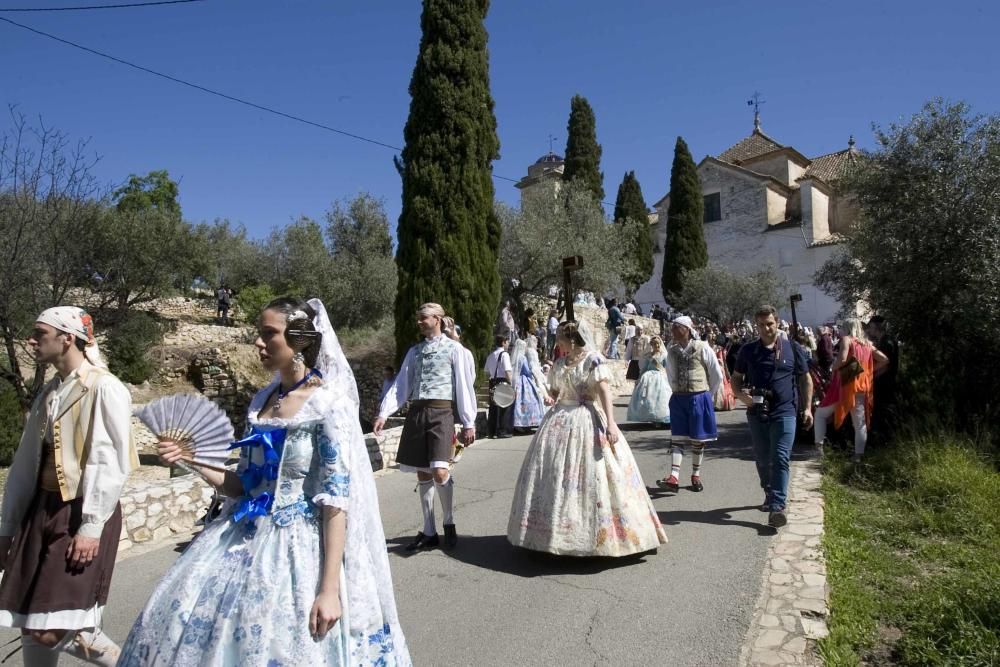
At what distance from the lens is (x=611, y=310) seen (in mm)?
24000

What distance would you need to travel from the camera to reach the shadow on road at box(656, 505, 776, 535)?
6.07 meters

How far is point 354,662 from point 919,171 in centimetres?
1015

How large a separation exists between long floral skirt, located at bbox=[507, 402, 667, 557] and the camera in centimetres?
154

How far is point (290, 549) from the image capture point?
2.39m

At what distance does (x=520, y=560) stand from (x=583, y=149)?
107 feet

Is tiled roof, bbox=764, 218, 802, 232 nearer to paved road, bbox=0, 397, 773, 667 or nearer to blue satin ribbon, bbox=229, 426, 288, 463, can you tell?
paved road, bbox=0, 397, 773, 667

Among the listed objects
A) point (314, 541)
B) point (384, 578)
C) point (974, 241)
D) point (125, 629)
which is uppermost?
point (974, 241)

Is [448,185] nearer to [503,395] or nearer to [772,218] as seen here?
[503,395]

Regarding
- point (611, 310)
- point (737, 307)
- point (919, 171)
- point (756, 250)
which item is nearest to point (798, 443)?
point (919, 171)

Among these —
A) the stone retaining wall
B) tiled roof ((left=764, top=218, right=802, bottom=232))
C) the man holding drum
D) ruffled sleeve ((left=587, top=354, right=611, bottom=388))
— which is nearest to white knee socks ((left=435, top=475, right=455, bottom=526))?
ruffled sleeve ((left=587, top=354, right=611, bottom=388))

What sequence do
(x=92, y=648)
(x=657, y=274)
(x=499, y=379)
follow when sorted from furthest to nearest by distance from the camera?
(x=657, y=274), (x=499, y=379), (x=92, y=648)

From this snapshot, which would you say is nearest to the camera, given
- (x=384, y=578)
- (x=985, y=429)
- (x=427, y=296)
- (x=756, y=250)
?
(x=384, y=578)

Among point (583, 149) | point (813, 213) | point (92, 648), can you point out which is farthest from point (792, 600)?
point (813, 213)

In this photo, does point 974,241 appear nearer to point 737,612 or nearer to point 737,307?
point 737,612
